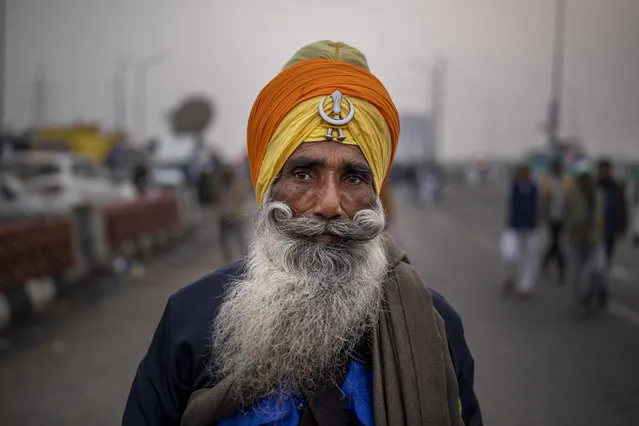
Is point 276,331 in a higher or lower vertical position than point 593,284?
higher

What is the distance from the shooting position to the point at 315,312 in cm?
198

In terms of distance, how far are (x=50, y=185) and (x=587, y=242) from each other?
466 inches

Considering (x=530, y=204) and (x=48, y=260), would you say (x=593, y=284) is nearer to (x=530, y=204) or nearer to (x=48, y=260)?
(x=530, y=204)

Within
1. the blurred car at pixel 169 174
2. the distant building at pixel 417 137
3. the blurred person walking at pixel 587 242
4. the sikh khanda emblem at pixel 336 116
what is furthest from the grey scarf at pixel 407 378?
the distant building at pixel 417 137

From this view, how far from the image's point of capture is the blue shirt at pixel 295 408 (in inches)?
73.4

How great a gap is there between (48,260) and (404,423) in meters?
7.99

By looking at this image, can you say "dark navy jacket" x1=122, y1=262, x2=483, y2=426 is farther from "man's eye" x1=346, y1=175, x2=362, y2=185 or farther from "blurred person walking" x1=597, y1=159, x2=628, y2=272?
"blurred person walking" x1=597, y1=159, x2=628, y2=272

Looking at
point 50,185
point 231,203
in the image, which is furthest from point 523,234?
point 50,185

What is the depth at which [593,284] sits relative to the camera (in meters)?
8.68

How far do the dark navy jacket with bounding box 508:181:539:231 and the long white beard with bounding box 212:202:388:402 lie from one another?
27.3 ft

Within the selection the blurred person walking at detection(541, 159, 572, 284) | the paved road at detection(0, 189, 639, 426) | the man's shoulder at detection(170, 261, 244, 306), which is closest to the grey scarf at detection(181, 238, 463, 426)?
the man's shoulder at detection(170, 261, 244, 306)

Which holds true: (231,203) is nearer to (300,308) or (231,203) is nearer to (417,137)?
(300,308)

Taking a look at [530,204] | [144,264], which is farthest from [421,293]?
[144,264]

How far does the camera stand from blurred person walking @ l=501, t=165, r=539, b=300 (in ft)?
32.2
